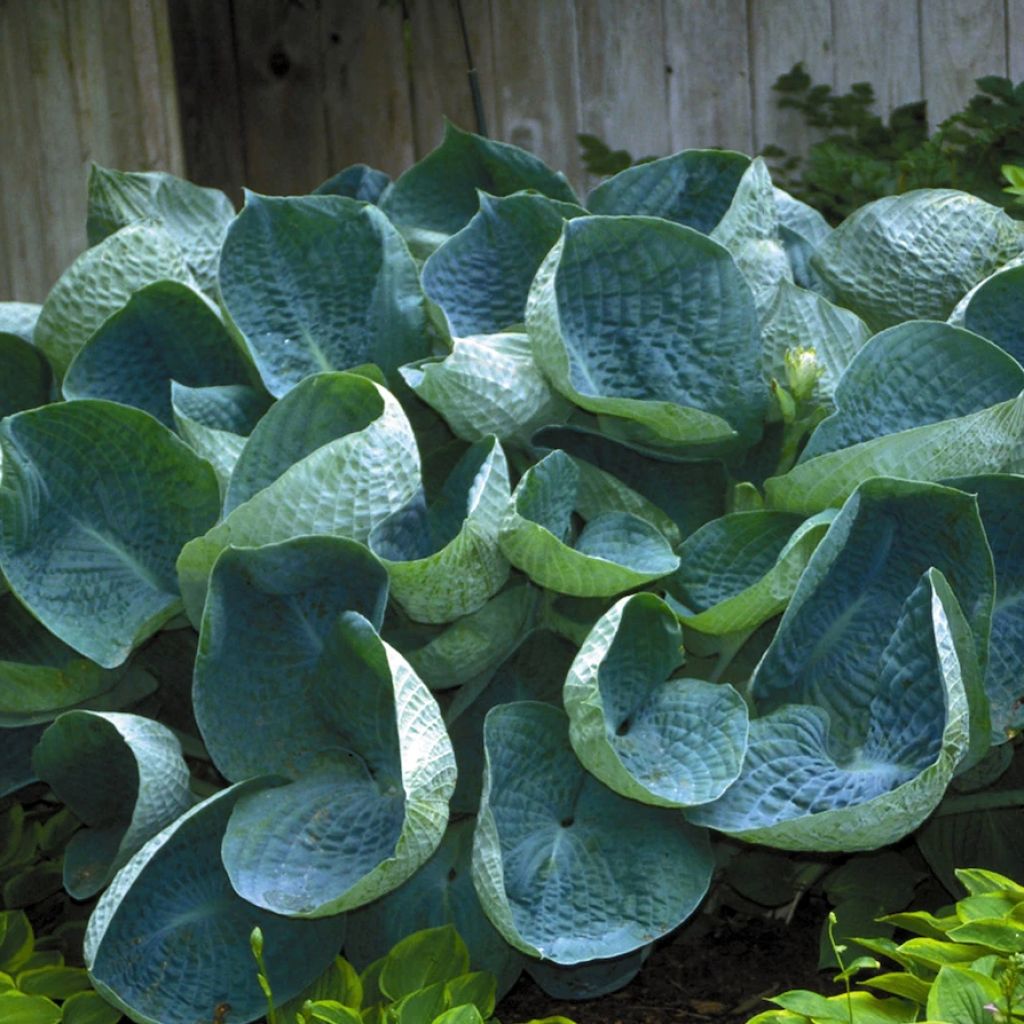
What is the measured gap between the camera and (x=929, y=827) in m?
1.18

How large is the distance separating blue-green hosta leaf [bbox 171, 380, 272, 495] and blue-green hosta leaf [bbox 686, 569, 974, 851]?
433 mm

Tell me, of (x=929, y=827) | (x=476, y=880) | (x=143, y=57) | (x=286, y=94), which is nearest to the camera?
(x=476, y=880)

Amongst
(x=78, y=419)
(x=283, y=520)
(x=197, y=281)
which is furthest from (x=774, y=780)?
(x=197, y=281)

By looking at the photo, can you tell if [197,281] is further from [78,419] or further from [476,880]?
[476,880]

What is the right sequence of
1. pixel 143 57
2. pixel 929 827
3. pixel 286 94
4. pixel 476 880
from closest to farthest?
1. pixel 476 880
2. pixel 929 827
3. pixel 143 57
4. pixel 286 94

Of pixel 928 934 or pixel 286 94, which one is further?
pixel 286 94

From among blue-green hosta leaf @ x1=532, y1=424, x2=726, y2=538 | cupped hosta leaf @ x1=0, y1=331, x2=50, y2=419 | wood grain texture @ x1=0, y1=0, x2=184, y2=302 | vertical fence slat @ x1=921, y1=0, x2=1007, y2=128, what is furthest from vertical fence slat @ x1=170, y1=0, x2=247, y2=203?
blue-green hosta leaf @ x1=532, y1=424, x2=726, y2=538

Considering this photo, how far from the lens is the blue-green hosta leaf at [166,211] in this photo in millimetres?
1379

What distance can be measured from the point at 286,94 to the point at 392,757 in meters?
3.72

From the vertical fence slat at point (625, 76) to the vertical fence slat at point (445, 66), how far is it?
26 centimetres

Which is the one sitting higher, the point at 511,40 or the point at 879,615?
the point at 511,40

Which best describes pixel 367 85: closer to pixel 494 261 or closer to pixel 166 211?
pixel 166 211

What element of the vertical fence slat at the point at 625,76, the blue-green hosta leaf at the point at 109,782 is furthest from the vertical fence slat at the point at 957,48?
the blue-green hosta leaf at the point at 109,782

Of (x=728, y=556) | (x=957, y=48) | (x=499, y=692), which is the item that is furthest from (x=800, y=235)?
(x=957, y=48)
